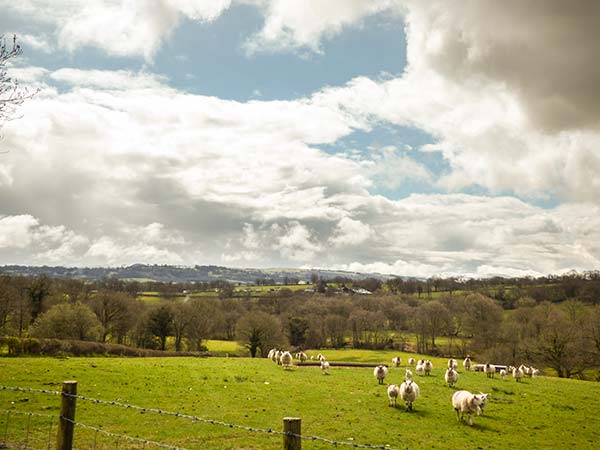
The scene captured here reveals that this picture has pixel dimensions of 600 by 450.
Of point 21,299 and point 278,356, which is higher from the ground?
point 21,299

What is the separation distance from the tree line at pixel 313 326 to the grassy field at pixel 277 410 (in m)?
36.9

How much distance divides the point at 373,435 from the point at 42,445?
13.9m

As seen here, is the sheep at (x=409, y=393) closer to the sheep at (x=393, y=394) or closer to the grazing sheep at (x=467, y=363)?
the sheep at (x=393, y=394)

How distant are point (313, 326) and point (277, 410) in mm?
86914

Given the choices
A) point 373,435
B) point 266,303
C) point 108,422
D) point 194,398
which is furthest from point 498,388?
point 266,303

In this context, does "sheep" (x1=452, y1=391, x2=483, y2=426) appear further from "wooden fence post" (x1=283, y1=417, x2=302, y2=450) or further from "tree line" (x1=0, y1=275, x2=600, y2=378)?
"tree line" (x1=0, y1=275, x2=600, y2=378)

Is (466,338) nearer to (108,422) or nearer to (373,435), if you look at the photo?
(373,435)

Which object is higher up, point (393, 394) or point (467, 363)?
point (393, 394)

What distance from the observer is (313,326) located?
109125 mm

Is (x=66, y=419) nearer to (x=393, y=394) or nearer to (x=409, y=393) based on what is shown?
(x=409, y=393)

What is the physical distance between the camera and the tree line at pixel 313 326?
69.8 m

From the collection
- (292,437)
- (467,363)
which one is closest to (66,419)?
(292,437)

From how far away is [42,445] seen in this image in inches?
603

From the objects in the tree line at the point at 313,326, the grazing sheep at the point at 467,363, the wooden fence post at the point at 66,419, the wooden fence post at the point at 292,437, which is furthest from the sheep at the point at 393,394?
the tree line at the point at 313,326
